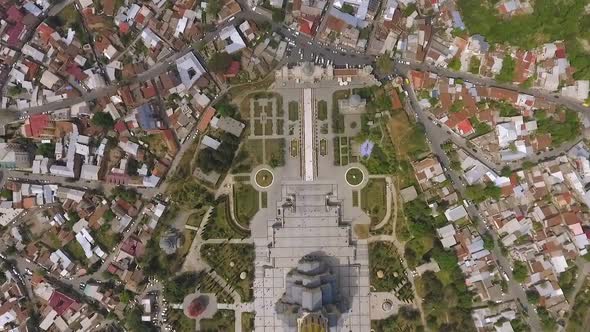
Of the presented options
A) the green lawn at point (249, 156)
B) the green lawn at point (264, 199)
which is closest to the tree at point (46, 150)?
the green lawn at point (249, 156)

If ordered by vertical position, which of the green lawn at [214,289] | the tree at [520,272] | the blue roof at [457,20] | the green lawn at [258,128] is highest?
the blue roof at [457,20]

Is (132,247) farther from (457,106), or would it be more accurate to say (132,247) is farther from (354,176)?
(457,106)

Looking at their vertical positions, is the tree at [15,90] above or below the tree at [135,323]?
above

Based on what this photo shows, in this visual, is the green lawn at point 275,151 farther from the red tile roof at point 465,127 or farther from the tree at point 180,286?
the red tile roof at point 465,127

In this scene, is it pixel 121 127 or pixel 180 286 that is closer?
pixel 180 286

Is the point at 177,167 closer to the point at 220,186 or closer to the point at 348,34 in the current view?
the point at 220,186

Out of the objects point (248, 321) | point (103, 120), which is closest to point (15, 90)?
point (103, 120)

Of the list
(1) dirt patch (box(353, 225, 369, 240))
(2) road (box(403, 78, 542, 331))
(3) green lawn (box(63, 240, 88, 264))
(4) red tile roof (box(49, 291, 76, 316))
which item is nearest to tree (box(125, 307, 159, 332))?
(4) red tile roof (box(49, 291, 76, 316))
